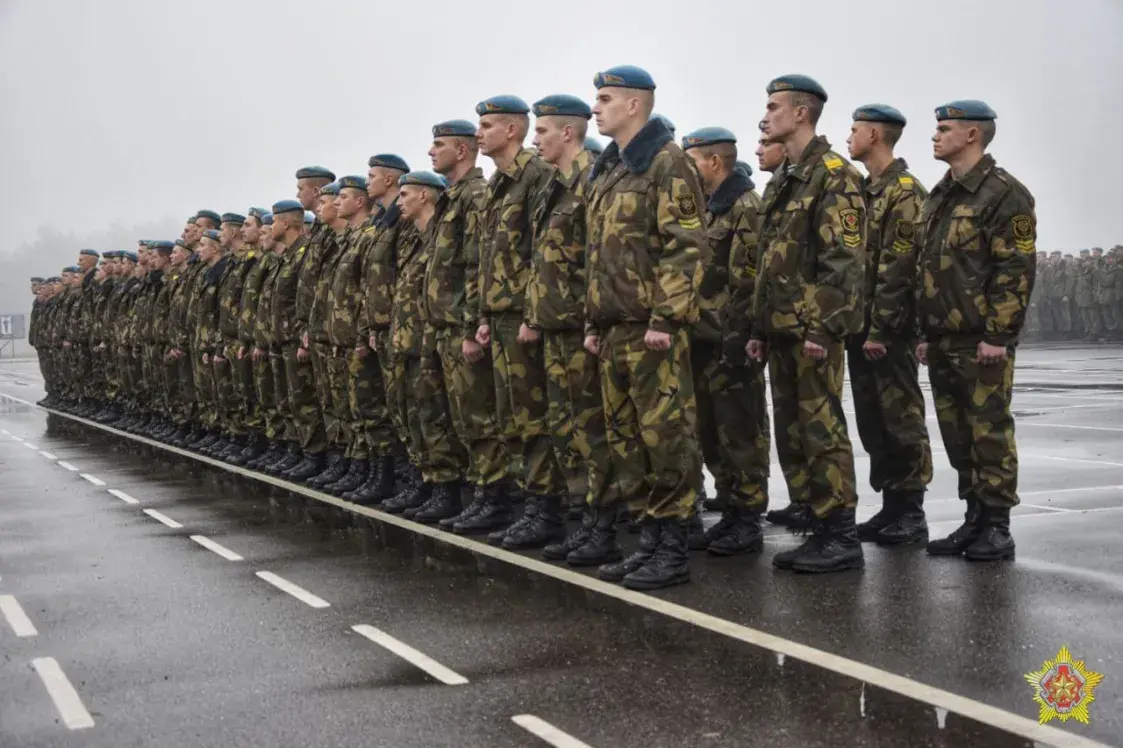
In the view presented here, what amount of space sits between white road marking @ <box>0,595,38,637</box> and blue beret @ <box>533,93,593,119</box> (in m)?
Result: 3.74

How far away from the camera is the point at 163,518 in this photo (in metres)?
9.76

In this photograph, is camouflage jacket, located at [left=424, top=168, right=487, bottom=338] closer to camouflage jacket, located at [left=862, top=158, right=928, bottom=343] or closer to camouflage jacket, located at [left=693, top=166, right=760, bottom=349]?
camouflage jacket, located at [left=693, top=166, right=760, bottom=349]

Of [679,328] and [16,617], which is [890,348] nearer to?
[679,328]

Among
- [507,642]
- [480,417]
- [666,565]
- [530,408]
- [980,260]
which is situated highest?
[980,260]

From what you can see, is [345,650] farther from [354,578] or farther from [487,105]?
[487,105]

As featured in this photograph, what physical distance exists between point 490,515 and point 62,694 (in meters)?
3.73

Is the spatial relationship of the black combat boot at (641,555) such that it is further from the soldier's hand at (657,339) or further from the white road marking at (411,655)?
the white road marking at (411,655)

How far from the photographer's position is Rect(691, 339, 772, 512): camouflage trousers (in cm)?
760

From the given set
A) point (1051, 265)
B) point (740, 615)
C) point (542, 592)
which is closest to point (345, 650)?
point (542, 592)

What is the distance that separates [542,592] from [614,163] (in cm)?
224

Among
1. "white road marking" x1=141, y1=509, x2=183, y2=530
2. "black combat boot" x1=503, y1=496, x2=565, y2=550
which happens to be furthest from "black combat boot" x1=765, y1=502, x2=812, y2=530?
"white road marking" x1=141, y1=509, x2=183, y2=530

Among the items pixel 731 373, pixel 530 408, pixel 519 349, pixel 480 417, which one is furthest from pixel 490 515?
pixel 731 373

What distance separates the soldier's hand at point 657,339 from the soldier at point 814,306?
68 centimetres

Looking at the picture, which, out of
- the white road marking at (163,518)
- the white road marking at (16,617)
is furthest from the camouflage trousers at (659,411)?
the white road marking at (163,518)
